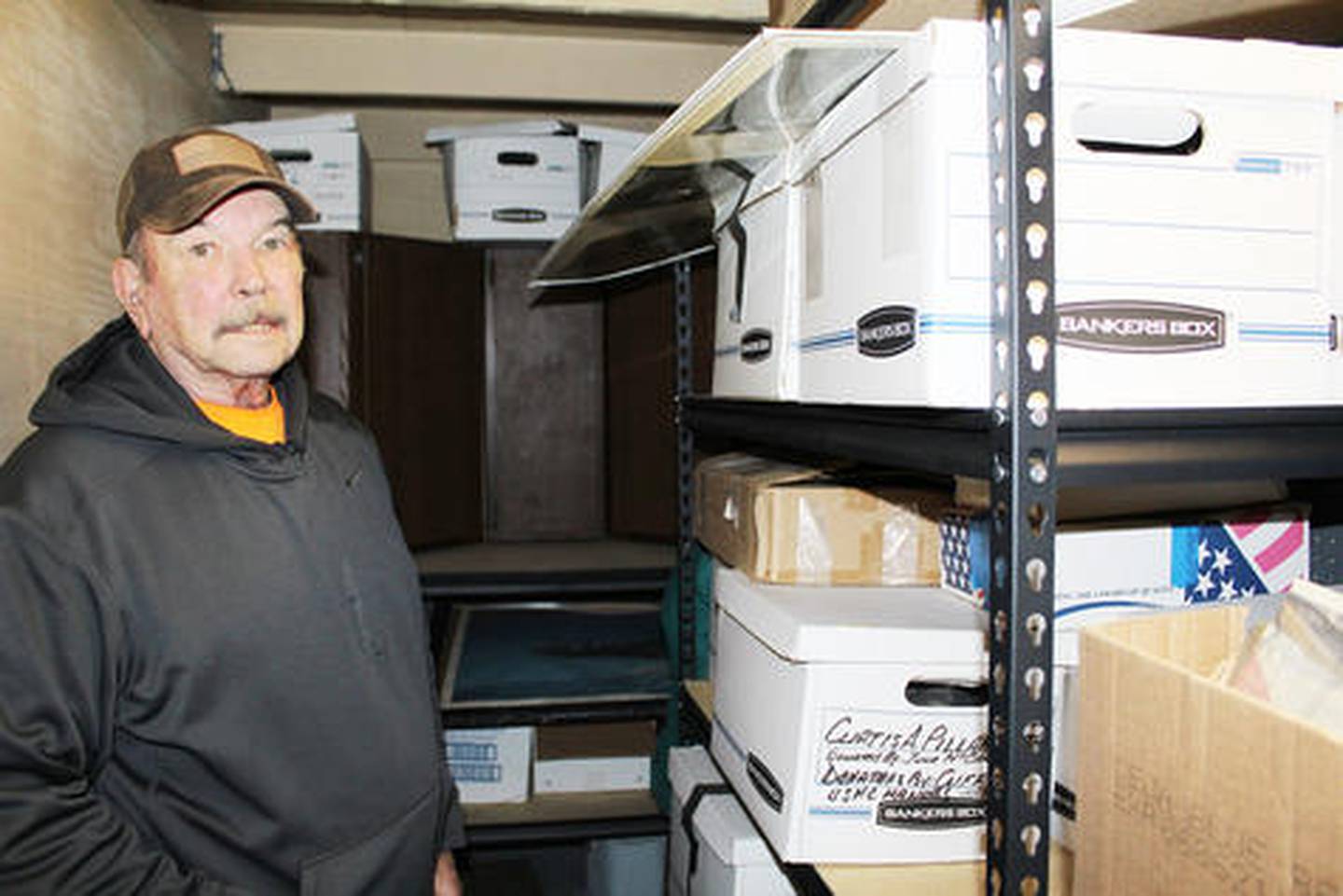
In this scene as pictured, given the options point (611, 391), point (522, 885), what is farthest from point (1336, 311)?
point (522, 885)

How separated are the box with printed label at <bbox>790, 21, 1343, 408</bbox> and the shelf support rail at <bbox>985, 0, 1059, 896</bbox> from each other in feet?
0.18

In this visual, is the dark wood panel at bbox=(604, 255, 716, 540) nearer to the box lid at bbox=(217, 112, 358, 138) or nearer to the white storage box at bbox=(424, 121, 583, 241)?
the white storage box at bbox=(424, 121, 583, 241)

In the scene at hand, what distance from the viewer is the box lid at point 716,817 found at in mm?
1263

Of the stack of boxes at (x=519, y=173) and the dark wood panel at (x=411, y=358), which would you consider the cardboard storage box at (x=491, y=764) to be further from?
the stack of boxes at (x=519, y=173)

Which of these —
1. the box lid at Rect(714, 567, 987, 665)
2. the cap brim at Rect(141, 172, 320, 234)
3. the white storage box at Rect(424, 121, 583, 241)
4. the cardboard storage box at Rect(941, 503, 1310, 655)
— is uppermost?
the white storage box at Rect(424, 121, 583, 241)

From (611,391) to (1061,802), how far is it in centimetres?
187

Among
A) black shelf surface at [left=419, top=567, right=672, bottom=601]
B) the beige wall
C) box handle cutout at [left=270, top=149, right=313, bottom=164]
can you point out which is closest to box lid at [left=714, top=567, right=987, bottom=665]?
black shelf surface at [left=419, top=567, right=672, bottom=601]

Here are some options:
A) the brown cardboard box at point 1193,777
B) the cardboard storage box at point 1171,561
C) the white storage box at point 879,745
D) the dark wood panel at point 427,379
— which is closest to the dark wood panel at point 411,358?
the dark wood panel at point 427,379

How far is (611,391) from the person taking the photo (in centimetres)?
258

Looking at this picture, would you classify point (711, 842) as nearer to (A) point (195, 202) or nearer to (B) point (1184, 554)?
(B) point (1184, 554)

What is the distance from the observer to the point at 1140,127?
713 mm

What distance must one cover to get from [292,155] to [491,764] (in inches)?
63.2

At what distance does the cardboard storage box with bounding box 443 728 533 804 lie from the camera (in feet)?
7.59

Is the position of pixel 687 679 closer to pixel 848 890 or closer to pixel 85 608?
pixel 848 890
